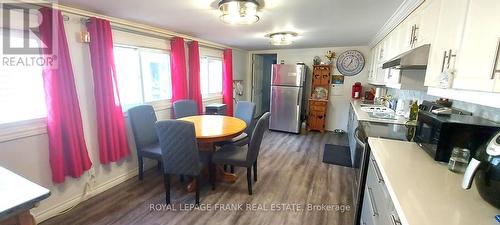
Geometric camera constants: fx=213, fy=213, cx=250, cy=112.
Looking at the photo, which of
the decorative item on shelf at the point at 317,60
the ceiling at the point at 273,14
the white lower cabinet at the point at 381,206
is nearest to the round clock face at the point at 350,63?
Answer: the decorative item on shelf at the point at 317,60

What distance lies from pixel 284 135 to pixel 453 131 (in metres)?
3.59

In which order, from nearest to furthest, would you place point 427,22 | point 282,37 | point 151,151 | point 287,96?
point 427,22 → point 151,151 → point 282,37 → point 287,96

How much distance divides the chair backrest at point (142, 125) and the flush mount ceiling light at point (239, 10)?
152cm

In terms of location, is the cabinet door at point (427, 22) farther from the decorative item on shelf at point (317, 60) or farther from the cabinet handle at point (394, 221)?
the decorative item on shelf at point (317, 60)

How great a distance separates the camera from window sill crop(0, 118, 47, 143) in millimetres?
1700

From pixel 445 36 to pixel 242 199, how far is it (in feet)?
6.99

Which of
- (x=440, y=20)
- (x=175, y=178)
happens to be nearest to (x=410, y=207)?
(x=440, y=20)

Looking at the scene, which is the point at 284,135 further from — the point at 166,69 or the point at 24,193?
the point at 24,193

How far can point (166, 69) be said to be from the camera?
3344 mm

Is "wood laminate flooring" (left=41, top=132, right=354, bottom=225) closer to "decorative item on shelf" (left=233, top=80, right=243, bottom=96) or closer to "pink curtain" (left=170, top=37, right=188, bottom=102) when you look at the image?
"pink curtain" (left=170, top=37, right=188, bottom=102)

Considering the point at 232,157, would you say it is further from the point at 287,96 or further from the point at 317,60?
the point at 317,60

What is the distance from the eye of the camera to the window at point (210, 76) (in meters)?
4.32

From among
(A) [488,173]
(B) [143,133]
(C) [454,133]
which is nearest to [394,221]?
(A) [488,173]

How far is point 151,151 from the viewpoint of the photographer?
7.93 feet
